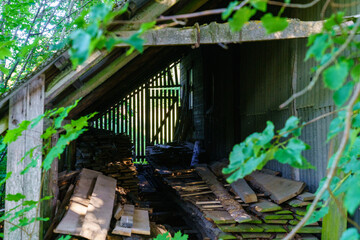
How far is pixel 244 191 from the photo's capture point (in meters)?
6.08

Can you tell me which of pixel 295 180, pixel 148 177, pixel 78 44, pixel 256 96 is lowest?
pixel 148 177

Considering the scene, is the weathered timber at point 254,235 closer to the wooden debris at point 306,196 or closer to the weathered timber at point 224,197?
the weathered timber at point 224,197

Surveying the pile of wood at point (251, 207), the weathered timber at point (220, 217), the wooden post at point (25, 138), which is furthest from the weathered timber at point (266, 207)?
the wooden post at point (25, 138)

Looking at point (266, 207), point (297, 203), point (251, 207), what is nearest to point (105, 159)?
point (251, 207)

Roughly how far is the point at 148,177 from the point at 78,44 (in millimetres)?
11597

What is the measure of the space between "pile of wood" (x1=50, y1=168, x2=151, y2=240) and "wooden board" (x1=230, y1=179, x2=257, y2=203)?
1.71 metres

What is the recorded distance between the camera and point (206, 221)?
575cm

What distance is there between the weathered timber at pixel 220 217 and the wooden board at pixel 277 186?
0.86m

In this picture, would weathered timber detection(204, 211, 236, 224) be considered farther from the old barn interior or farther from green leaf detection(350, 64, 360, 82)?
green leaf detection(350, 64, 360, 82)

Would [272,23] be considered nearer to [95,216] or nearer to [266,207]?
[95,216]

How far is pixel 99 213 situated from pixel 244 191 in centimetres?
267

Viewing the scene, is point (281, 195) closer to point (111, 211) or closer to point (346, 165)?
point (111, 211)

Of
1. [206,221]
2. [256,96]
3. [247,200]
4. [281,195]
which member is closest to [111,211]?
[206,221]

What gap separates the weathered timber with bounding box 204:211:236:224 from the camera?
204 inches
